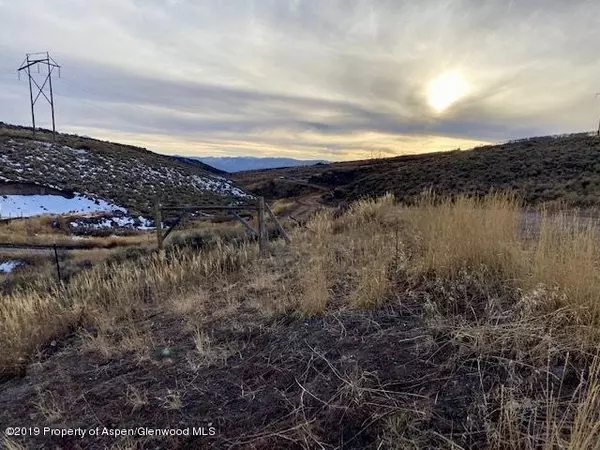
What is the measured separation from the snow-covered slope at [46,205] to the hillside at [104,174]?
1.35 m

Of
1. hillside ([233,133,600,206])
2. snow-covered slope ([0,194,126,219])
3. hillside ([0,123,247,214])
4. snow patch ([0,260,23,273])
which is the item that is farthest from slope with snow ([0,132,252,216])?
hillside ([233,133,600,206])

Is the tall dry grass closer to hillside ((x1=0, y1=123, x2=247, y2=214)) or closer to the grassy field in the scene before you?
the grassy field

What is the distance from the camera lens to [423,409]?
2.37 m

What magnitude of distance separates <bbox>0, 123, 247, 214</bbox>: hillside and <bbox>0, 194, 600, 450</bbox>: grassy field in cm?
3131

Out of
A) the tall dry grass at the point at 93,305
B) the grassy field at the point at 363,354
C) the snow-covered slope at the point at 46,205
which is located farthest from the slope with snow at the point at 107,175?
the grassy field at the point at 363,354

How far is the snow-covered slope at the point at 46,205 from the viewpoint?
1171 inches

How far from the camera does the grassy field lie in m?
2.31

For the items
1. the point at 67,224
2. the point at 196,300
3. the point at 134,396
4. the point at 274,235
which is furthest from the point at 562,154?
the point at 67,224

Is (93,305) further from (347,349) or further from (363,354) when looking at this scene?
(363,354)

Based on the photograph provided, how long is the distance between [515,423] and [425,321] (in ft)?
3.92

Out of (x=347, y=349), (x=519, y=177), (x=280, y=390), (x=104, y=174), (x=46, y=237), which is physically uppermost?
(x=519, y=177)

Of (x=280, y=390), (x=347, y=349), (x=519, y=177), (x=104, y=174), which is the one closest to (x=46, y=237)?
(x=280, y=390)

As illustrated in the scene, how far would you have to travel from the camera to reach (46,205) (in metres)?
32.0

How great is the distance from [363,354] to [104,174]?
47009mm
